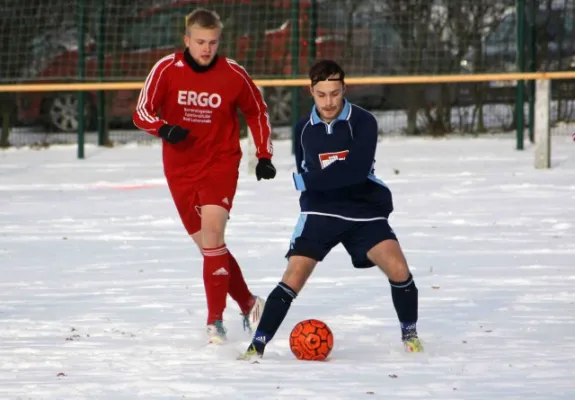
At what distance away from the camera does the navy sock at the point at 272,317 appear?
19.2 feet

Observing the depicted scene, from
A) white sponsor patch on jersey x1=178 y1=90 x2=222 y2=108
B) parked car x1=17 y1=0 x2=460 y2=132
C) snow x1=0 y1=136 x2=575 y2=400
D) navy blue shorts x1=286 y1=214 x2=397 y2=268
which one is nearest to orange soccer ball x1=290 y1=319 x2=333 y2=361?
snow x1=0 y1=136 x2=575 y2=400

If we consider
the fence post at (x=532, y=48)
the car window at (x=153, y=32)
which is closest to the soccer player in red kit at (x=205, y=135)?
the fence post at (x=532, y=48)

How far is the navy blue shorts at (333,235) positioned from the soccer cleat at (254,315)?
2.51 ft

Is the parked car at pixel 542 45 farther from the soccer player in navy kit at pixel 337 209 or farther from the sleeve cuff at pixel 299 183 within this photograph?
the sleeve cuff at pixel 299 183

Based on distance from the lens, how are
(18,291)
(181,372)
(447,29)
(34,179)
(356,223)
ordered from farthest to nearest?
(447,29), (34,179), (18,291), (356,223), (181,372)

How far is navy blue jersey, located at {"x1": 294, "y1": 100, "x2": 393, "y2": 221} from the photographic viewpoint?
5848 millimetres

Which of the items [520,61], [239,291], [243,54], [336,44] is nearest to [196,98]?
[239,291]

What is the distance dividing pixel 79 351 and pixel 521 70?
1062 cm

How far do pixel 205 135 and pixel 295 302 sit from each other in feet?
4.10

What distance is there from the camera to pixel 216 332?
6.33m

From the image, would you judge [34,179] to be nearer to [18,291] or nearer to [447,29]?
[447,29]

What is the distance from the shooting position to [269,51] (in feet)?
55.4

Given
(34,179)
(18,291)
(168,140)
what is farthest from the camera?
(34,179)

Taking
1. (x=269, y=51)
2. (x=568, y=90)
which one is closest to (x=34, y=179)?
(x=269, y=51)
